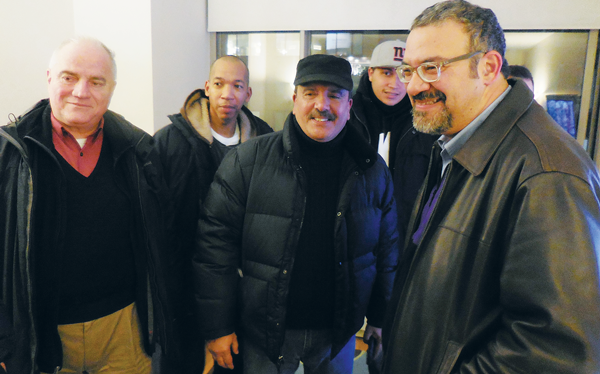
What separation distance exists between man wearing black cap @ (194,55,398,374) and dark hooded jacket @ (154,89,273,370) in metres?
0.31

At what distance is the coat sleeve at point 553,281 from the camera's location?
0.70 meters

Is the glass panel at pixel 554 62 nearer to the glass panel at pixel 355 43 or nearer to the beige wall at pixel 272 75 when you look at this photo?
the glass panel at pixel 355 43

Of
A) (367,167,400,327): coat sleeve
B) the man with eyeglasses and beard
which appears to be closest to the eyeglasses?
the man with eyeglasses and beard

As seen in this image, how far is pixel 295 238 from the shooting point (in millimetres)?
1400

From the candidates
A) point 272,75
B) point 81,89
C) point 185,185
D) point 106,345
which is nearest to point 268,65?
point 272,75

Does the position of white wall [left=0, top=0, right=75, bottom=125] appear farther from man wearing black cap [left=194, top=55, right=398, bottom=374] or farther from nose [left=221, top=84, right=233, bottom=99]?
man wearing black cap [left=194, top=55, right=398, bottom=374]

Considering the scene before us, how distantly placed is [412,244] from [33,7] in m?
2.99

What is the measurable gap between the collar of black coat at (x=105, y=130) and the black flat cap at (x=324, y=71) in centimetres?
70

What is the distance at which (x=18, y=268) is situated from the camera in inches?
48.1

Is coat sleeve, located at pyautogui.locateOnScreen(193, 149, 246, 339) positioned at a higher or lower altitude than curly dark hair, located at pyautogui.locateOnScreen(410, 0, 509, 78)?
lower

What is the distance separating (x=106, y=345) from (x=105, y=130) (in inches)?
34.0

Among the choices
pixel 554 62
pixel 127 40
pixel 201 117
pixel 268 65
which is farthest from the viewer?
pixel 268 65

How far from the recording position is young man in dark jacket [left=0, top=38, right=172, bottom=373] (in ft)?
4.02

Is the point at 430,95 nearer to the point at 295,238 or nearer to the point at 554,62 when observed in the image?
the point at 295,238
